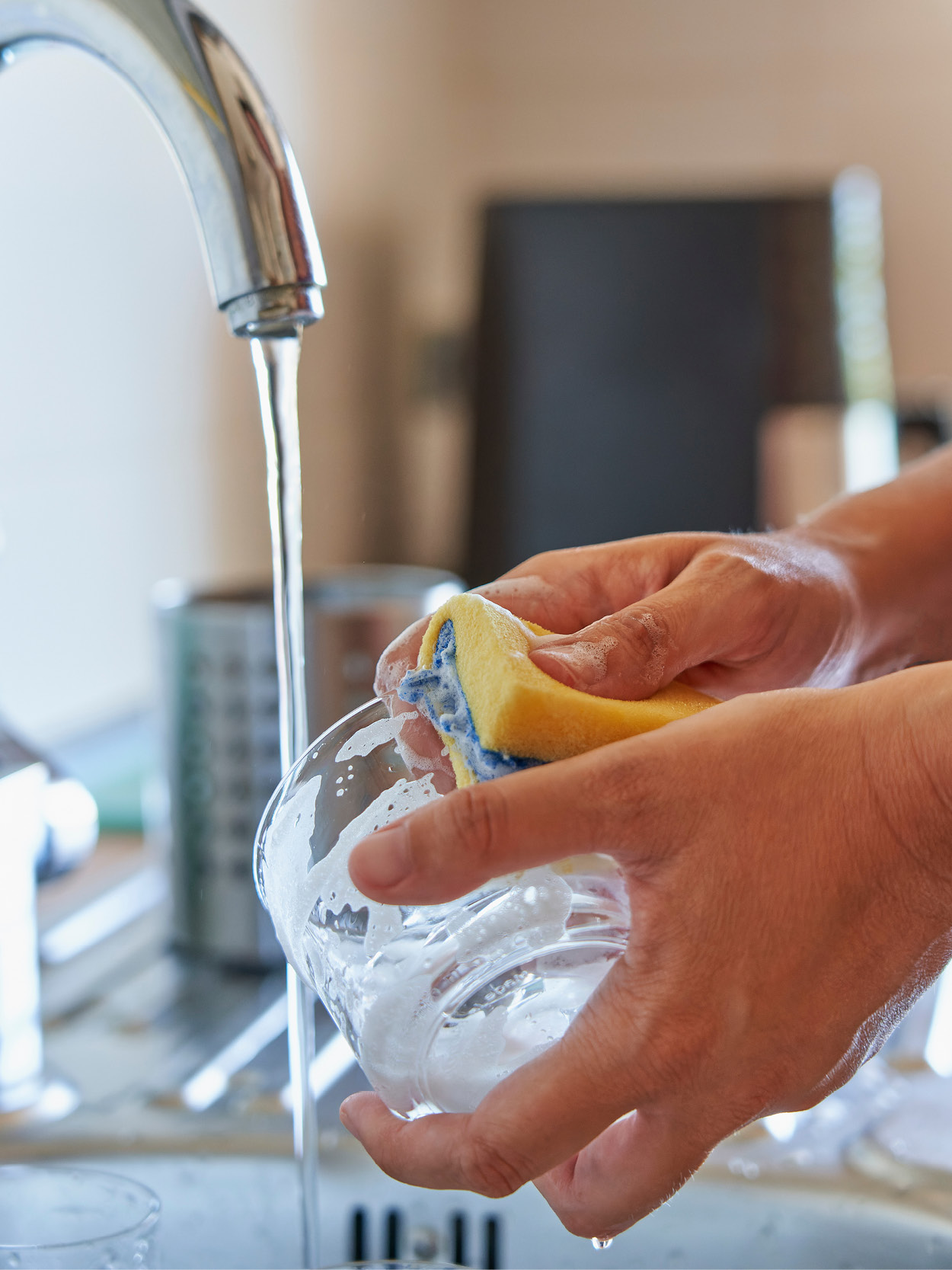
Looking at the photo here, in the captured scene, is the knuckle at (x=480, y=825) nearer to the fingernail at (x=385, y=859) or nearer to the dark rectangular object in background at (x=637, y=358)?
the fingernail at (x=385, y=859)

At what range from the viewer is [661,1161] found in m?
0.34

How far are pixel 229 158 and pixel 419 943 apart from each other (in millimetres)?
252

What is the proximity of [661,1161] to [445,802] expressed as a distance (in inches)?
4.9

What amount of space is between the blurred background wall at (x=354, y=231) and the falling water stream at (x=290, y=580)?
47 centimetres

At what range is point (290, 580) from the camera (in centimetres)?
46

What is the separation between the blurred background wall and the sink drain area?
48cm

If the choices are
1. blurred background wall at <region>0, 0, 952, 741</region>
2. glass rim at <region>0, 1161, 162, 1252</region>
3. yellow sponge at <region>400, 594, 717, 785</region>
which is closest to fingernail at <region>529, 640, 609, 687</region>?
yellow sponge at <region>400, 594, 717, 785</region>

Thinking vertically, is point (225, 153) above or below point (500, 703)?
above

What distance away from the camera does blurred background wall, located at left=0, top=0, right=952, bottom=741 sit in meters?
0.91

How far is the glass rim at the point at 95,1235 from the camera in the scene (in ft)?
1.24

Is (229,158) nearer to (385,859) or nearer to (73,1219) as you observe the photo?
(385,859)

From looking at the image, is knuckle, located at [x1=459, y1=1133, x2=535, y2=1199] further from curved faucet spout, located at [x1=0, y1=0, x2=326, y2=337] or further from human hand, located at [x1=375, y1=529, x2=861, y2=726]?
curved faucet spout, located at [x1=0, y1=0, x2=326, y2=337]

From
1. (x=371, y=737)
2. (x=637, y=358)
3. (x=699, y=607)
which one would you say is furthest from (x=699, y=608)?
(x=637, y=358)

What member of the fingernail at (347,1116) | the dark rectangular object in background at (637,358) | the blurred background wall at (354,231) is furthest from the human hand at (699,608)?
the dark rectangular object in background at (637,358)
